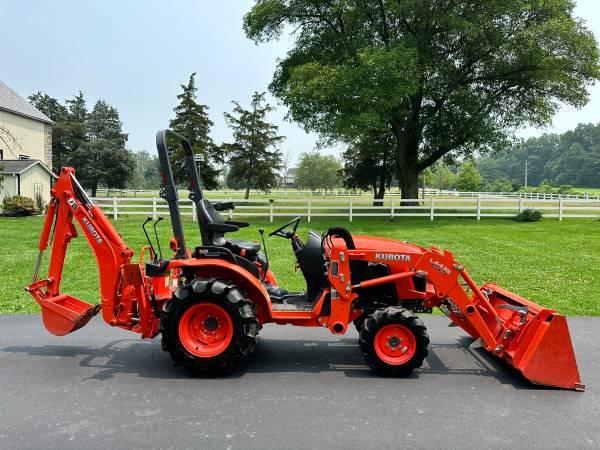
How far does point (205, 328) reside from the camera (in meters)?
4.75

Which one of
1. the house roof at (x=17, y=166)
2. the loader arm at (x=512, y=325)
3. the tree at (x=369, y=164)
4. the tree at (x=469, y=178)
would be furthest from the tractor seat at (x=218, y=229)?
the tree at (x=469, y=178)

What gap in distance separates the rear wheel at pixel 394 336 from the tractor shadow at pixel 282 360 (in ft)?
0.46

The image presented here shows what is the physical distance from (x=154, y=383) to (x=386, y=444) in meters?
2.13

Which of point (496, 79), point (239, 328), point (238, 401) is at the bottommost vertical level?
point (238, 401)

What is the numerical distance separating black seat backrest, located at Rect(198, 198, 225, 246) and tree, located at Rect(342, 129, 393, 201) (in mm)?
24323

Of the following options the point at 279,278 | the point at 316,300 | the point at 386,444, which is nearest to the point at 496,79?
the point at 279,278

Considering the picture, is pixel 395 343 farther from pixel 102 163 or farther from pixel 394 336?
pixel 102 163

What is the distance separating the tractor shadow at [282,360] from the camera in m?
4.66

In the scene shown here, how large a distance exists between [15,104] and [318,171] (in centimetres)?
4078

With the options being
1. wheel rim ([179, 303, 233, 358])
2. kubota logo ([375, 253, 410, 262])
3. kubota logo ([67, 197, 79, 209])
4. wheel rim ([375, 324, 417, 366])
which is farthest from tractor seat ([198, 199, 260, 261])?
wheel rim ([375, 324, 417, 366])

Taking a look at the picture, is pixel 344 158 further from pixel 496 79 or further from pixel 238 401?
pixel 238 401

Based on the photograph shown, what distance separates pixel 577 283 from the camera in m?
9.29

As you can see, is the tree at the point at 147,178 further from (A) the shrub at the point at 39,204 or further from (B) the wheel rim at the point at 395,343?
(B) the wheel rim at the point at 395,343

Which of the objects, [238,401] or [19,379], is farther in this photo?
[19,379]
